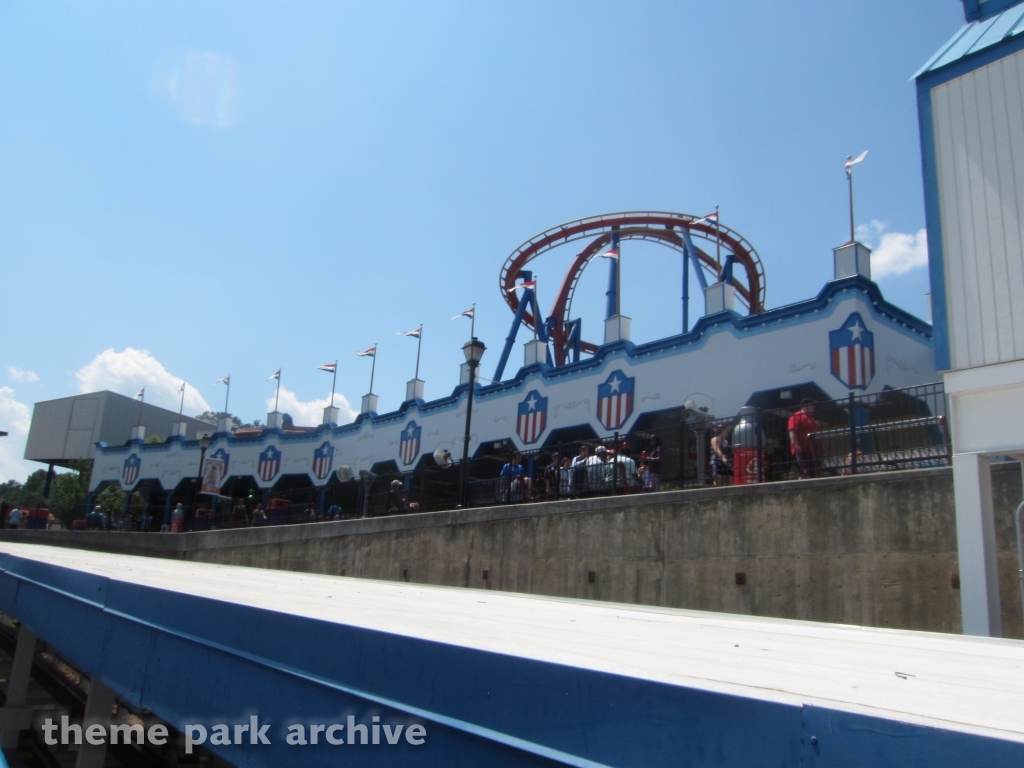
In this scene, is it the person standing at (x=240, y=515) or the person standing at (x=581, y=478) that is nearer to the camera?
the person standing at (x=581, y=478)

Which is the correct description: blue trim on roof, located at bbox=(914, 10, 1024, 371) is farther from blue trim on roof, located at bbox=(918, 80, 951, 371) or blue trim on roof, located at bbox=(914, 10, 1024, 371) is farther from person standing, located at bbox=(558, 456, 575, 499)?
person standing, located at bbox=(558, 456, 575, 499)

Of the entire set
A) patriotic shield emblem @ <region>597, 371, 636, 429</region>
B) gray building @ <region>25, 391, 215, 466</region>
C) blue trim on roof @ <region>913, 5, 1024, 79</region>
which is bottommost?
patriotic shield emblem @ <region>597, 371, 636, 429</region>

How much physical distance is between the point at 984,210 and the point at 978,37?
1874mm

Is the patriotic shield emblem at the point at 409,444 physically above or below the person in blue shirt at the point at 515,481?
above

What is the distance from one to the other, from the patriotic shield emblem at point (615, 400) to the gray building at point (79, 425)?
3890 centimetres

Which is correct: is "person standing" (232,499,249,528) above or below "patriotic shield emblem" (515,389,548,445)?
below

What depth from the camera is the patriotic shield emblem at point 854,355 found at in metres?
14.3

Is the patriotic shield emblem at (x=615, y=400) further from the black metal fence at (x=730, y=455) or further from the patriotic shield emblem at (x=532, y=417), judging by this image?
the black metal fence at (x=730, y=455)

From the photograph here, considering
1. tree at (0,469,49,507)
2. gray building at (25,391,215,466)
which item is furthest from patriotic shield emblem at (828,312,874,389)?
tree at (0,469,49,507)

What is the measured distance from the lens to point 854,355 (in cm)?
1439

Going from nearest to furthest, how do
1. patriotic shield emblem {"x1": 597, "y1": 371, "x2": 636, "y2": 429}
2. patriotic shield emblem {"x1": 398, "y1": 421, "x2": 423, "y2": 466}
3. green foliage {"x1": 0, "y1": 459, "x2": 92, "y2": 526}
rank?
patriotic shield emblem {"x1": 597, "y1": 371, "x2": 636, "y2": 429} < patriotic shield emblem {"x1": 398, "y1": 421, "x2": 423, "y2": 466} < green foliage {"x1": 0, "y1": 459, "x2": 92, "y2": 526}

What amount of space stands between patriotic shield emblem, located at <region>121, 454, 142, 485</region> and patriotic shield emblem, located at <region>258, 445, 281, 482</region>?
935 cm

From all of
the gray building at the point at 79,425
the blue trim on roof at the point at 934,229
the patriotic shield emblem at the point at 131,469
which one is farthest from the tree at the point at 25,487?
the blue trim on roof at the point at 934,229

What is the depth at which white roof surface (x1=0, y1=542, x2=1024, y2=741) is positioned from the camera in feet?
3.97
